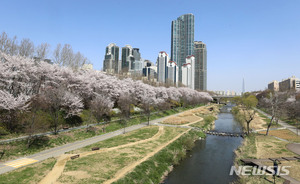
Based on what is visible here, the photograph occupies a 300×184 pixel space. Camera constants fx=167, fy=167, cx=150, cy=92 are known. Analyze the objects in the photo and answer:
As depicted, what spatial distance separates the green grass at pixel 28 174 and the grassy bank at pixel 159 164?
25.3ft

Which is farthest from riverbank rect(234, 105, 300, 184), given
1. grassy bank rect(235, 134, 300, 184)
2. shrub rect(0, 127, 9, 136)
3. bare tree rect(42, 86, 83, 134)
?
shrub rect(0, 127, 9, 136)

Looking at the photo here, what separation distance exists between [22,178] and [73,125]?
66.3 feet

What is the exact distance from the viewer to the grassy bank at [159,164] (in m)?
18.2

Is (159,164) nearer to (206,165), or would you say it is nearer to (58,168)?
(206,165)

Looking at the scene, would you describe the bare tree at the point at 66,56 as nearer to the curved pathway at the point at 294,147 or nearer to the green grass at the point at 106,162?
the green grass at the point at 106,162

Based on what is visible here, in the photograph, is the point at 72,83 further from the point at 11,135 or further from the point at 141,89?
the point at 141,89

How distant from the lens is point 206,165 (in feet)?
80.7

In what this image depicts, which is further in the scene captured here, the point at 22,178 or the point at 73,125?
the point at 73,125

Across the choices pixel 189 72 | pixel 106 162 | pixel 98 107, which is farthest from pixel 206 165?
pixel 189 72

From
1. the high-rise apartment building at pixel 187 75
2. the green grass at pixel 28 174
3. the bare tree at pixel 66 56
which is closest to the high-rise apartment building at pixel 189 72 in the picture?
the high-rise apartment building at pixel 187 75

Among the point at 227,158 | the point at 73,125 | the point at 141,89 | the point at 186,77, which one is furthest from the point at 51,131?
the point at 186,77

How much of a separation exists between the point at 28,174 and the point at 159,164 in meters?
14.7

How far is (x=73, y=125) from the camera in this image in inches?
1388

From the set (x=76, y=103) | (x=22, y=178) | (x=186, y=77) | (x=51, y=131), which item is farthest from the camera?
(x=186, y=77)
